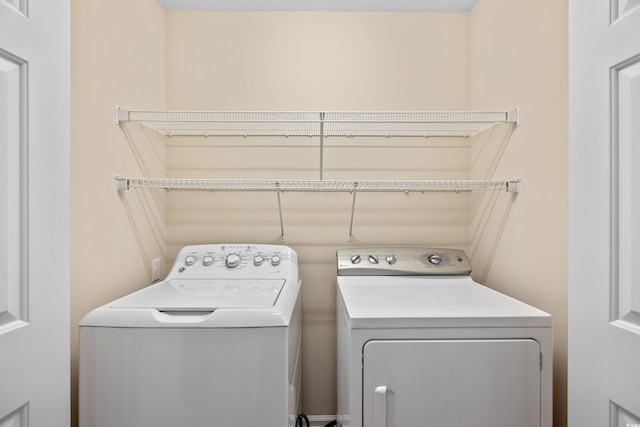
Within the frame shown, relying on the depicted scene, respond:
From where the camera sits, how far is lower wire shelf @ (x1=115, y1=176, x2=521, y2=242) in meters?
1.60

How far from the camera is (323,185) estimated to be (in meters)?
1.82

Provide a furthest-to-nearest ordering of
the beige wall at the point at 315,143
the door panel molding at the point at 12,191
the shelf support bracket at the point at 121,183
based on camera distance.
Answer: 1. the beige wall at the point at 315,143
2. the shelf support bracket at the point at 121,183
3. the door panel molding at the point at 12,191

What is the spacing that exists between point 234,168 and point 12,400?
146 centimetres

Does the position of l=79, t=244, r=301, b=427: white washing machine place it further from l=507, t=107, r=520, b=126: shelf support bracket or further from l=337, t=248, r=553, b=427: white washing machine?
l=507, t=107, r=520, b=126: shelf support bracket

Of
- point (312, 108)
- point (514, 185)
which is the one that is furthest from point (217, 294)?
point (514, 185)

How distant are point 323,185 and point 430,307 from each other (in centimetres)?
87

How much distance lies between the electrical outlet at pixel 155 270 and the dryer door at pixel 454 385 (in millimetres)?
→ 1325

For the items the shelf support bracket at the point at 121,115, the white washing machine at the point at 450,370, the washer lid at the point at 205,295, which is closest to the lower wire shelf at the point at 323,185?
the shelf support bracket at the point at 121,115

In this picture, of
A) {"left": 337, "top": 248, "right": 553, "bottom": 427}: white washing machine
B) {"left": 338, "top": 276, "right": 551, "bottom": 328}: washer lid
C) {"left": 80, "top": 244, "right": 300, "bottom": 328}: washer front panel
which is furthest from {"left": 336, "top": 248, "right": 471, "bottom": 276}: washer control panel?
{"left": 337, "top": 248, "right": 553, "bottom": 427}: white washing machine

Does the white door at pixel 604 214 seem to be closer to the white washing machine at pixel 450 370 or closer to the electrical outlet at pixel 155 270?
the white washing machine at pixel 450 370

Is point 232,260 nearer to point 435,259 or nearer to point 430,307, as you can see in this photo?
point 430,307

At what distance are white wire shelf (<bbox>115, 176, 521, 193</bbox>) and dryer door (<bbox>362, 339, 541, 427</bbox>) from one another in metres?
0.81

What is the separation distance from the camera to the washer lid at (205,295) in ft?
3.75

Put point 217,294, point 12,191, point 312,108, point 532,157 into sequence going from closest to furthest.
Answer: point 12,191 → point 217,294 → point 532,157 → point 312,108
